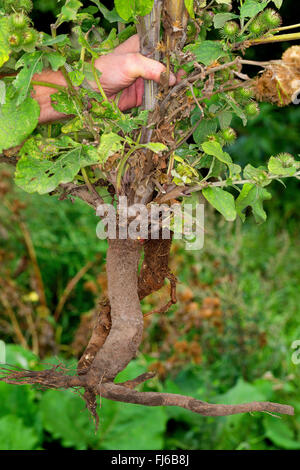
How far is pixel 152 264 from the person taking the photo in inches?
37.0

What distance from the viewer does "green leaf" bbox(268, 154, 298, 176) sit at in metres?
0.70

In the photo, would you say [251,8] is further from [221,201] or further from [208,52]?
[221,201]

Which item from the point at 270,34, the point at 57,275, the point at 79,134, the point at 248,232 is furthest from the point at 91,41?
the point at 248,232

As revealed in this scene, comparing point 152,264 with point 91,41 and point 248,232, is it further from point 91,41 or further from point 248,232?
point 248,232

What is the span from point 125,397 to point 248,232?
2333 millimetres

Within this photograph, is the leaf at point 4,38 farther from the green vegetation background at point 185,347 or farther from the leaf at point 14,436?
the leaf at point 14,436

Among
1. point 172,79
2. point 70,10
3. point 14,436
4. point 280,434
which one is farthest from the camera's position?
point 280,434

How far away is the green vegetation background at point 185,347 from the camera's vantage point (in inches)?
67.3

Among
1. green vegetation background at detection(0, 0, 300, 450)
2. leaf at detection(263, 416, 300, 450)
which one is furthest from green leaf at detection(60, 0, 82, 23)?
leaf at detection(263, 416, 300, 450)

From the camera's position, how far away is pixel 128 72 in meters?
0.74

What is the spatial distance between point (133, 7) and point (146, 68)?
0.08 meters

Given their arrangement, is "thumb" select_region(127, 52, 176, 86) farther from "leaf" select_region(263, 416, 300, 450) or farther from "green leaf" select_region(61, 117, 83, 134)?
"leaf" select_region(263, 416, 300, 450)

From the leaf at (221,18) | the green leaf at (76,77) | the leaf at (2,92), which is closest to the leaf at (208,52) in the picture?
the leaf at (221,18)

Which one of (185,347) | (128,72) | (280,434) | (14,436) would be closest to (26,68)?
(128,72)
